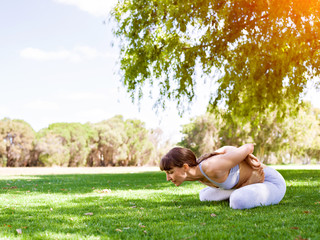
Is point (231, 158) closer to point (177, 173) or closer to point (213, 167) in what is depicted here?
point (213, 167)

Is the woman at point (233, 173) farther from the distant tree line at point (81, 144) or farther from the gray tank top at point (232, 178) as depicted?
the distant tree line at point (81, 144)

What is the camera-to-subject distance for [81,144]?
79562mm

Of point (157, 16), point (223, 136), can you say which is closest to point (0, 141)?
point (223, 136)

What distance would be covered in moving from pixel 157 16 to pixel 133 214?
11.0 metres

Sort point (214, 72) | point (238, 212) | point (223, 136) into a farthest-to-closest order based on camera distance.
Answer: point (223, 136)
point (214, 72)
point (238, 212)

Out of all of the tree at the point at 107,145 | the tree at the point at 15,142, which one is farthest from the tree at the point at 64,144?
the tree at the point at 15,142

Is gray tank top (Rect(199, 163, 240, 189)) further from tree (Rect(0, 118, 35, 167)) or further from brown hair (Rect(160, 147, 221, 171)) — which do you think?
tree (Rect(0, 118, 35, 167))

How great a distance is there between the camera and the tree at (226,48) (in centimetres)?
1214

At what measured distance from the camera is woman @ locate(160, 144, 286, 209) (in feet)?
16.4

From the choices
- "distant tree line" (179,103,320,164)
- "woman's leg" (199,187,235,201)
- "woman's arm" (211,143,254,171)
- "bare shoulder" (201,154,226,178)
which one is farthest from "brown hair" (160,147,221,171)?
"distant tree line" (179,103,320,164)

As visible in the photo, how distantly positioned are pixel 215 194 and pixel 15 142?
7429 centimetres

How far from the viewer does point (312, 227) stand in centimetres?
388

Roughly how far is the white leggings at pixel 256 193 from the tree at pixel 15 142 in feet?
240

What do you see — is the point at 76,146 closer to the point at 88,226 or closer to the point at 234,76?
the point at 234,76
